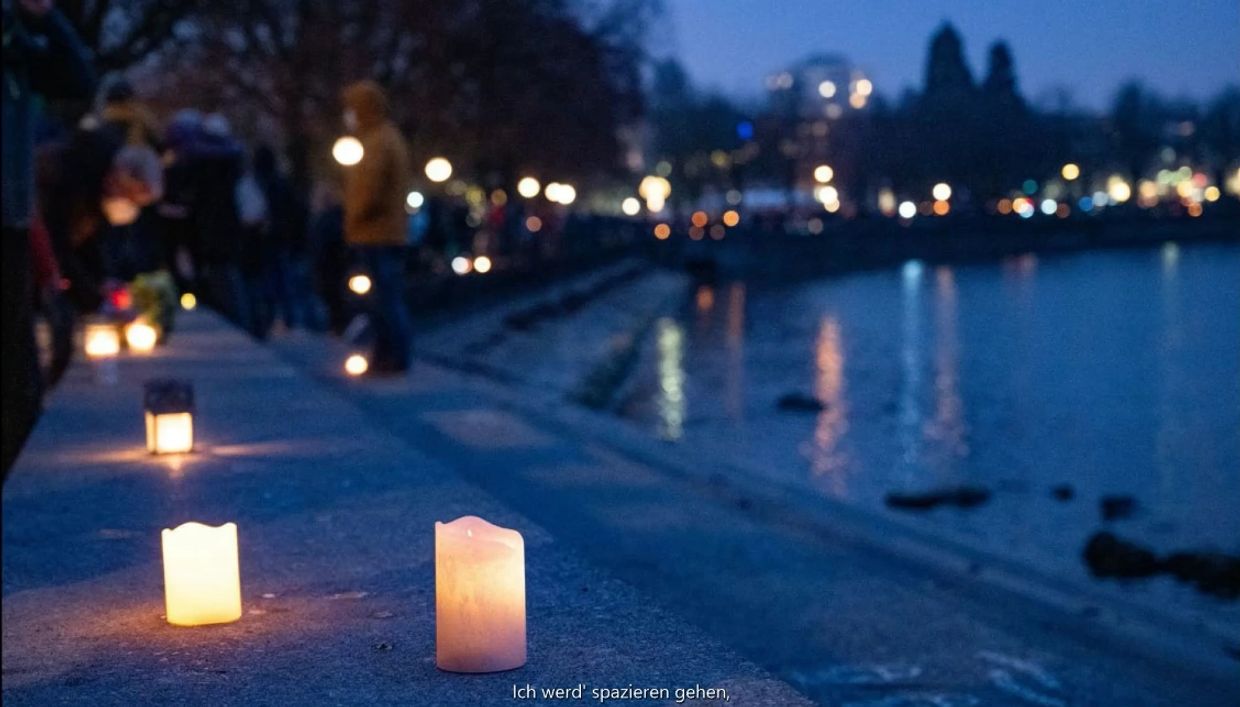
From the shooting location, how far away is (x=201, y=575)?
16.4ft

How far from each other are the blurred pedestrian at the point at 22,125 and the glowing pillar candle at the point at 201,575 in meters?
3.02

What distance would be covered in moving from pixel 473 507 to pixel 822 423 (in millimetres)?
21652

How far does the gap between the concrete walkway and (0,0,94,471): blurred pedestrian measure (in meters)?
0.55

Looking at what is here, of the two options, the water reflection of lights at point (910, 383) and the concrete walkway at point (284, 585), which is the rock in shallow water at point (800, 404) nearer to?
the water reflection of lights at point (910, 383)

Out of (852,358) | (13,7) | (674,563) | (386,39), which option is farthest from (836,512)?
(852,358)

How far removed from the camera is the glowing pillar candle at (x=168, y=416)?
8211 millimetres

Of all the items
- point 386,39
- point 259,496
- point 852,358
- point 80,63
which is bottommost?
point 852,358

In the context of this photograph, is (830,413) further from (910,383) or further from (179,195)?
(179,195)

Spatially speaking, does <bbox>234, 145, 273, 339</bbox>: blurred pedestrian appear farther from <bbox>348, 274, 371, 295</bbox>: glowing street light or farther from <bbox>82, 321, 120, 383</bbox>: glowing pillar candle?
<bbox>82, 321, 120, 383</bbox>: glowing pillar candle

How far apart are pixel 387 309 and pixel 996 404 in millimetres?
20672

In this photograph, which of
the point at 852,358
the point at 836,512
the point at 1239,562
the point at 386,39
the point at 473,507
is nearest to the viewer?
the point at 473,507

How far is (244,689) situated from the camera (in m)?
4.33

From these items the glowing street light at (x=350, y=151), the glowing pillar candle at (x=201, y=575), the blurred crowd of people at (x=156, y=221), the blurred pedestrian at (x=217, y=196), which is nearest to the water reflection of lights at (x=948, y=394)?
the blurred crowd of people at (x=156, y=221)

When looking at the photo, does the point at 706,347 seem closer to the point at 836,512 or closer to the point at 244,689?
the point at 836,512
